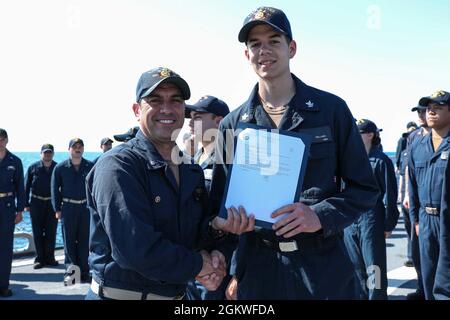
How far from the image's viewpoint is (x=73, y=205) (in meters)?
7.86

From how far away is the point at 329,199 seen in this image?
7.02 feet

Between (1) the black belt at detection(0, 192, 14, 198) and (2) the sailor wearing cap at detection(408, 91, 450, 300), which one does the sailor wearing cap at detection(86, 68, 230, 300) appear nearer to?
(2) the sailor wearing cap at detection(408, 91, 450, 300)

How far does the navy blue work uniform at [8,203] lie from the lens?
660 cm

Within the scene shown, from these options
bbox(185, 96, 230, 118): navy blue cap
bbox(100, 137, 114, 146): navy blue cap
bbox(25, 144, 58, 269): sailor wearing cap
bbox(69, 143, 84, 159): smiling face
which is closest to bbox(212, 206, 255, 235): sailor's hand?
bbox(185, 96, 230, 118): navy blue cap

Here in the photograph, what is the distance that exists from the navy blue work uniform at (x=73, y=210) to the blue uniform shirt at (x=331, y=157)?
248 inches

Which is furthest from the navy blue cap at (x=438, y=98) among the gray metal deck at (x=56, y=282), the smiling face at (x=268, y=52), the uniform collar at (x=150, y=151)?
the uniform collar at (x=150, y=151)

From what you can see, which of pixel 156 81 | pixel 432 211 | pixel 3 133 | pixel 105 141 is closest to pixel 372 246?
pixel 432 211

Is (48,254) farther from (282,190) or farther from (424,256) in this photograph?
(282,190)

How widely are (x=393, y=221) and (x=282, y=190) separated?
3.78 meters

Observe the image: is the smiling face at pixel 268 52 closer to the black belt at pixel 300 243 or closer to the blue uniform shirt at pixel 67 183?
the black belt at pixel 300 243

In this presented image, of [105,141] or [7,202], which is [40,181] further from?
[7,202]

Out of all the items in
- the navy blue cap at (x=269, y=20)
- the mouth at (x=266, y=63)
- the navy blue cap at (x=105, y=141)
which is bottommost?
the navy blue cap at (x=105, y=141)

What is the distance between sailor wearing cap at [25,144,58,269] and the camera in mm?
8789

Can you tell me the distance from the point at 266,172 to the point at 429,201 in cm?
343
